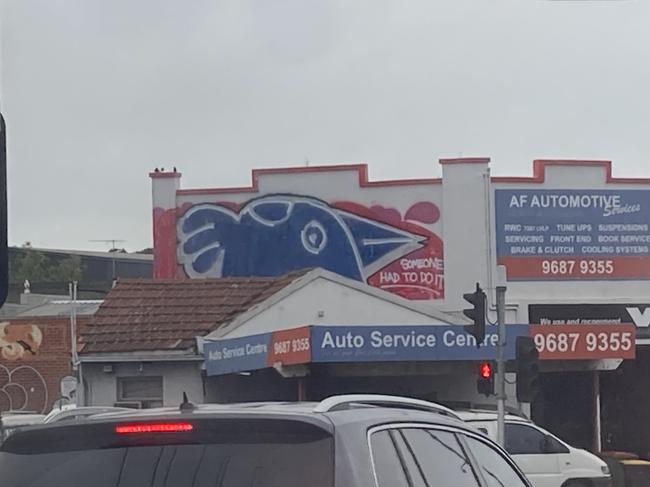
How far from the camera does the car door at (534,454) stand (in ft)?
73.5

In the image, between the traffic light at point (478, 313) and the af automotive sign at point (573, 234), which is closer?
the traffic light at point (478, 313)

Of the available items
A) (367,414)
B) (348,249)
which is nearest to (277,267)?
(348,249)

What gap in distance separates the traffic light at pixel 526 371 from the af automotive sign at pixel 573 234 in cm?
878

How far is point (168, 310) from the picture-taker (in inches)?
1194

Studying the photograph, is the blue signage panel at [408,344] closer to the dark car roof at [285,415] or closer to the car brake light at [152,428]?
the dark car roof at [285,415]

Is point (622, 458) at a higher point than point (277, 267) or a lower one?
lower

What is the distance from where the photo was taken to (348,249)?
32188 millimetres

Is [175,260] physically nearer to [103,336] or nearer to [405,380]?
[103,336]

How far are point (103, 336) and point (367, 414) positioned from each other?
82.8ft

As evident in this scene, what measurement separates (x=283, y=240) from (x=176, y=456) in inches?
1086

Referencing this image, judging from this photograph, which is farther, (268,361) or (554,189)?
(554,189)

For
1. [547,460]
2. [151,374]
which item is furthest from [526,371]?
[151,374]

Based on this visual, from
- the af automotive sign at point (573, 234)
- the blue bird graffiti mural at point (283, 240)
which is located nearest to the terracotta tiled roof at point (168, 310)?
the blue bird graffiti mural at point (283, 240)

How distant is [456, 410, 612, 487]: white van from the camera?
73.6 ft
